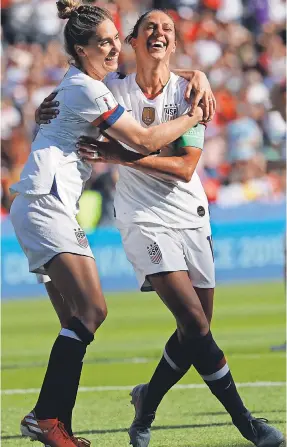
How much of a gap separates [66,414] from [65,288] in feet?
2.23

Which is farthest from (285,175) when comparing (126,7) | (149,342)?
(149,342)

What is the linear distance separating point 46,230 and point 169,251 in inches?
32.2

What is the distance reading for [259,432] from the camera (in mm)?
5883

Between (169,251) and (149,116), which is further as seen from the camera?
(149,116)

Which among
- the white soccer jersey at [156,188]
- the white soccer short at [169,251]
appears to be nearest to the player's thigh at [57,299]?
the white soccer short at [169,251]

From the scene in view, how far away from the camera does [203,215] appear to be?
241 inches

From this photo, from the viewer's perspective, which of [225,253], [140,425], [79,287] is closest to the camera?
[79,287]

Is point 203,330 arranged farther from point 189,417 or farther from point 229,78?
point 229,78

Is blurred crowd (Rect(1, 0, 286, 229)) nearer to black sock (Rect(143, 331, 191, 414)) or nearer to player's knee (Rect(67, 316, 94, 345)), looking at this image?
black sock (Rect(143, 331, 191, 414))

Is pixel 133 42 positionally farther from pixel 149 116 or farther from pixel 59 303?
pixel 59 303

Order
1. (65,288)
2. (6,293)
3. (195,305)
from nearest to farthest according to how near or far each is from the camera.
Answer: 1. (65,288)
2. (195,305)
3. (6,293)

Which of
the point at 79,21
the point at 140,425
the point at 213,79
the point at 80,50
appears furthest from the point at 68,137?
the point at 213,79

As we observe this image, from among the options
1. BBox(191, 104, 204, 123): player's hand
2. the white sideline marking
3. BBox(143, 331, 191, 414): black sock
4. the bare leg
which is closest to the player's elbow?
BBox(191, 104, 204, 123): player's hand

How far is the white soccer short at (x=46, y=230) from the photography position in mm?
5426
